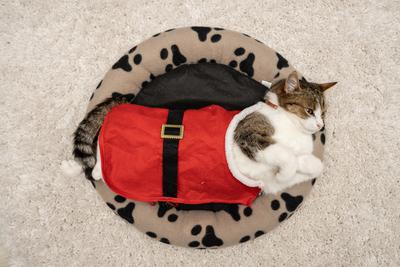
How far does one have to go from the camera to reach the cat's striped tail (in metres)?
1.19

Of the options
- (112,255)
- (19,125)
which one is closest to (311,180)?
(112,255)

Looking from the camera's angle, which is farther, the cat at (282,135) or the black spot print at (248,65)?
the black spot print at (248,65)

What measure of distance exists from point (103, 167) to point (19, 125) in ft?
2.07

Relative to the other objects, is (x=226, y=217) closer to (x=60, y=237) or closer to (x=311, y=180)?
(x=311, y=180)

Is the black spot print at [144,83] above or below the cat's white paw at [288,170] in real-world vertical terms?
above

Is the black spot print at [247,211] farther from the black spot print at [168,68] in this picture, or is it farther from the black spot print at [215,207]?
the black spot print at [168,68]

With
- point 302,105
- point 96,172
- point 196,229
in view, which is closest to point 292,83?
point 302,105

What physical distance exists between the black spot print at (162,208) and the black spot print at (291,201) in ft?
1.55

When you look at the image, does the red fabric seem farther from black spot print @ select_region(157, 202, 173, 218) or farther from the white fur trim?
black spot print @ select_region(157, 202, 173, 218)

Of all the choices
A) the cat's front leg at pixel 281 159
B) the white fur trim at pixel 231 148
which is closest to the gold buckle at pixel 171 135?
the white fur trim at pixel 231 148

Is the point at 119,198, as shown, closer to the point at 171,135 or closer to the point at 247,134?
the point at 171,135

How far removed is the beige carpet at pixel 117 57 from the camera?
1508mm

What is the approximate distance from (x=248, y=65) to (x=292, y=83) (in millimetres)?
336

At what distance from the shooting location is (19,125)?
1542 mm
